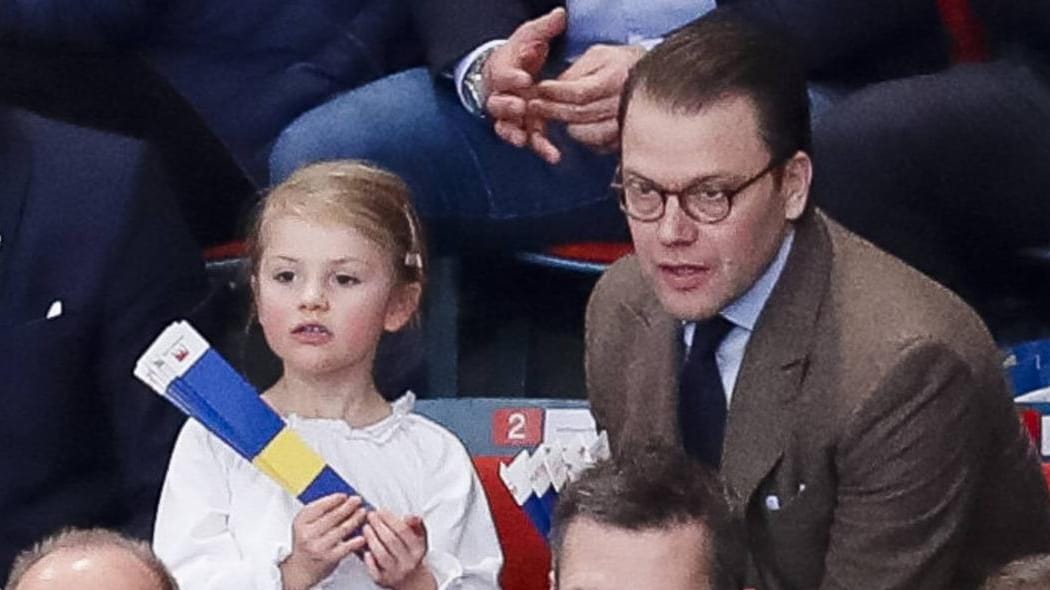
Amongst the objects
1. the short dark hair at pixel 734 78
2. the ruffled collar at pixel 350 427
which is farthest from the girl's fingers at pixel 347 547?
the short dark hair at pixel 734 78

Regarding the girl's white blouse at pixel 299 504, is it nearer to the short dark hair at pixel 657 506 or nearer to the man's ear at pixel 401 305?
the man's ear at pixel 401 305

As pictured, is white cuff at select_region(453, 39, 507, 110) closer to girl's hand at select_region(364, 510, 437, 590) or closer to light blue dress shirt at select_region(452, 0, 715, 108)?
light blue dress shirt at select_region(452, 0, 715, 108)

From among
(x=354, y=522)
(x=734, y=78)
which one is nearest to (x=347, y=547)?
(x=354, y=522)

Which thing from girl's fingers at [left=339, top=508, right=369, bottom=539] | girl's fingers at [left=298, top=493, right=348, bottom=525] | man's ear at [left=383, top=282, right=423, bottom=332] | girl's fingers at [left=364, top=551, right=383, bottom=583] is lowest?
girl's fingers at [left=364, top=551, right=383, bottom=583]

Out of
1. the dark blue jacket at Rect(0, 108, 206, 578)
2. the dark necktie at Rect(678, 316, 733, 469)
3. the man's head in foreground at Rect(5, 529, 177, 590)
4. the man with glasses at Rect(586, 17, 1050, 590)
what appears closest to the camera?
the man's head in foreground at Rect(5, 529, 177, 590)

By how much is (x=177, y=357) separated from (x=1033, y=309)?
3.02 feet

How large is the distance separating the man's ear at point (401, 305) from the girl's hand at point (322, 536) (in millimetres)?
187

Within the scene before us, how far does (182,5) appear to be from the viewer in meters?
2.38

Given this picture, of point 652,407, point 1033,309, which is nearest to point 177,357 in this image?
point 652,407

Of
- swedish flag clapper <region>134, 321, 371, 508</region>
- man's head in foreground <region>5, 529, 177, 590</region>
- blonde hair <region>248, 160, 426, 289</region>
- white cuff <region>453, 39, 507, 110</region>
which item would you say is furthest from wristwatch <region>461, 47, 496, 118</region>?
man's head in foreground <region>5, 529, 177, 590</region>

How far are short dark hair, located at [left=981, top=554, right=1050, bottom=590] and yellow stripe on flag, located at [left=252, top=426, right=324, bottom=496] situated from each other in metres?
0.51

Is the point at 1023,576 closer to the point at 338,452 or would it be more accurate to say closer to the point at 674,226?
the point at 674,226

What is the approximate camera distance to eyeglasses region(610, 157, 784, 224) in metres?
1.81

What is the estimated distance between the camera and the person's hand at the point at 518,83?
2.23 metres
